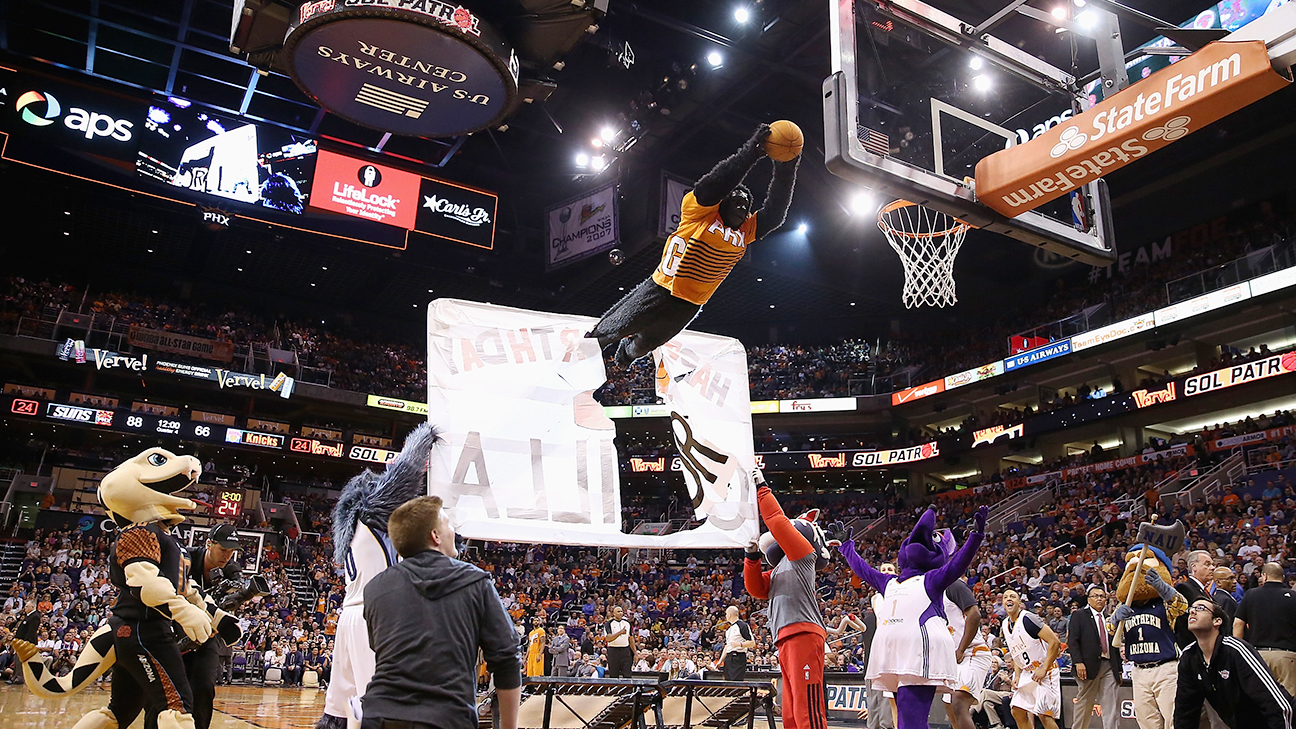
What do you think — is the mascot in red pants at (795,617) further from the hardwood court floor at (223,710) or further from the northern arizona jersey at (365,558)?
the hardwood court floor at (223,710)

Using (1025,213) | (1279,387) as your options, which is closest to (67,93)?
(1025,213)

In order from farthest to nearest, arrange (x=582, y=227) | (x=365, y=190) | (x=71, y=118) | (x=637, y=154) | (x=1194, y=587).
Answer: (x=582, y=227)
(x=637, y=154)
(x=365, y=190)
(x=71, y=118)
(x=1194, y=587)

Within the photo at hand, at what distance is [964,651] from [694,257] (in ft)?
12.5

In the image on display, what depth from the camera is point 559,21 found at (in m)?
9.30

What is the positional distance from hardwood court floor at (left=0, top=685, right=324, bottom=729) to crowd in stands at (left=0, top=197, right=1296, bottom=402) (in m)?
14.1

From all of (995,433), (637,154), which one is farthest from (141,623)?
(995,433)

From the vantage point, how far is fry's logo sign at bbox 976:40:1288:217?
517cm

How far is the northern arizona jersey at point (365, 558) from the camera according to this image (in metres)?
3.56

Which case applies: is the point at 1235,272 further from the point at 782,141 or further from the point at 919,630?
the point at 782,141

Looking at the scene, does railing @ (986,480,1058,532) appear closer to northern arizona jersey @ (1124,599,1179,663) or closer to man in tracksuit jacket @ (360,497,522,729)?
northern arizona jersey @ (1124,599,1179,663)

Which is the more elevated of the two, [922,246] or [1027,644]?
[922,246]

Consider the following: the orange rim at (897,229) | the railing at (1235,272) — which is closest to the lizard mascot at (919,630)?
the orange rim at (897,229)

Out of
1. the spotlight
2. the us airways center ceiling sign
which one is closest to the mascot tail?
the us airways center ceiling sign

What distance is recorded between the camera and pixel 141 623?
494 centimetres
